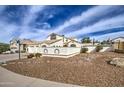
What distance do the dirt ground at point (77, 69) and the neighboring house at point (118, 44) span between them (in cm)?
11

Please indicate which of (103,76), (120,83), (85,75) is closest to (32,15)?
(85,75)

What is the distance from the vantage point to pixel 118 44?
12.5 ft

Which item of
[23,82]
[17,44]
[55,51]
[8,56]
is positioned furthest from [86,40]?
[8,56]

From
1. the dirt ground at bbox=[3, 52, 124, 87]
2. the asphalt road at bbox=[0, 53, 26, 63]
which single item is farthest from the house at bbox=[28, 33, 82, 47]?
the asphalt road at bbox=[0, 53, 26, 63]

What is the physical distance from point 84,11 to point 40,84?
5.63 feet

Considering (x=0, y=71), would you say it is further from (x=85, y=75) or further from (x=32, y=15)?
(x=85, y=75)

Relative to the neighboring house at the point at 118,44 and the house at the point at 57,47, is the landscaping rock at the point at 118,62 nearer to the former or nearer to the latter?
the neighboring house at the point at 118,44

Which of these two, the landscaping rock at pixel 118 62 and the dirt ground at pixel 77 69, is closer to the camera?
the dirt ground at pixel 77 69

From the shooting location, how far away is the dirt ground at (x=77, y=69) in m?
3.67

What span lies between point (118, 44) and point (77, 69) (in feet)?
3.26

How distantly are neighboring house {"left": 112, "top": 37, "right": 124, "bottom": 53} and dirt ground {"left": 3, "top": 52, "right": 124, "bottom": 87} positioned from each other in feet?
0.37

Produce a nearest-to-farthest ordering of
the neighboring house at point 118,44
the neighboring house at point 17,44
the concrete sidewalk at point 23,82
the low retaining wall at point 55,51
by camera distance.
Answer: the concrete sidewalk at point 23,82
the neighboring house at point 118,44
the neighboring house at point 17,44
the low retaining wall at point 55,51

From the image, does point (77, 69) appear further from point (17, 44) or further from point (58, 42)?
point (17, 44)

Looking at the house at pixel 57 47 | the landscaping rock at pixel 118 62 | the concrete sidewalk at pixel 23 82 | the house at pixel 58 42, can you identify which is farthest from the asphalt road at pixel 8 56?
the landscaping rock at pixel 118 62
